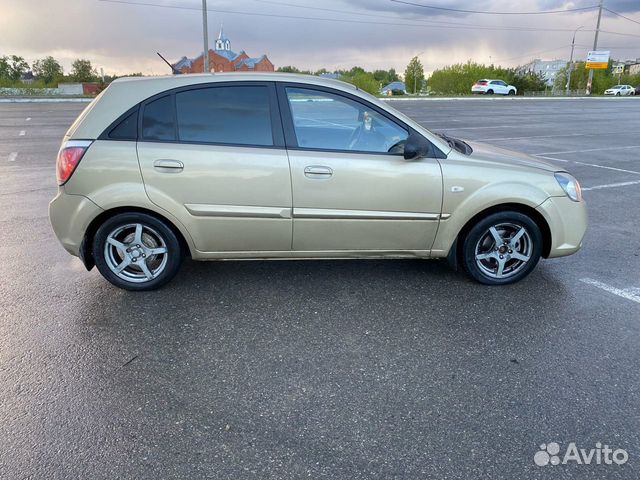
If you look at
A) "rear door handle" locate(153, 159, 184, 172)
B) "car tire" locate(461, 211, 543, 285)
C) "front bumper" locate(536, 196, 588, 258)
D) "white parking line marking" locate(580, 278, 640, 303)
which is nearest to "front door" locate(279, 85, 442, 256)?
"car tire" locate(461, 211, 543, 285)

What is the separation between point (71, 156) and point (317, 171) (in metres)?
1.89

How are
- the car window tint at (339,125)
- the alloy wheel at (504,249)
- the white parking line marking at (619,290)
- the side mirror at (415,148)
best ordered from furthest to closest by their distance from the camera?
1. the alloy wheel at (504,249)
2. the white parking line marking at (619,290)
3. the car window tint at (339,125)
4. the side mirror at (415,148)

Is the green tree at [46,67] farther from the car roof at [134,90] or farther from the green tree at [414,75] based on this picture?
the car roof at [134,90]

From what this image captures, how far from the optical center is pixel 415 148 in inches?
153

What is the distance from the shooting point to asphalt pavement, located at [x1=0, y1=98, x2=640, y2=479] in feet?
7.93

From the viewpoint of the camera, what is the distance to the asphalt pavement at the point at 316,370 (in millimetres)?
2416

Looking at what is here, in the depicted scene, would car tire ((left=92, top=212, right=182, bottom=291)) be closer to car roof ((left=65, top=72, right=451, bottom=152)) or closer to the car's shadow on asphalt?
the car's shadow on asphalt

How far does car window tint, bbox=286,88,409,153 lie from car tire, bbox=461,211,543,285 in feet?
3.33

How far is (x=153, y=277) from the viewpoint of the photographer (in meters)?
4.14

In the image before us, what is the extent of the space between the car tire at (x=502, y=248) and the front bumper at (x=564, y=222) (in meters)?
0.12

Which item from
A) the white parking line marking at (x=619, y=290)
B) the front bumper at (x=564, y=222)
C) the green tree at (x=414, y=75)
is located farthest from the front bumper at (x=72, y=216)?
the green tree at (x=414, y=75)

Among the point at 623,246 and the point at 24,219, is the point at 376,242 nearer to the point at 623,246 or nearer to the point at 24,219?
the point at 623,246

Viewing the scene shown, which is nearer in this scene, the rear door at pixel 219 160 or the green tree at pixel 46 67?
the rear door at pixel 219 160

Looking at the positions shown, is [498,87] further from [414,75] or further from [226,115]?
[226,115]
